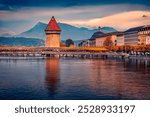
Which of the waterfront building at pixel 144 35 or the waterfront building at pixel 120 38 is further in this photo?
the waterfront building at pixel 120 38

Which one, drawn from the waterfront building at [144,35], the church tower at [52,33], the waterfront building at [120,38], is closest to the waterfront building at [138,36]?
the waterfront building at [144,35]

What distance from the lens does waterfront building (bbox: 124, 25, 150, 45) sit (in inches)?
1745

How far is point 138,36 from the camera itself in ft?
154

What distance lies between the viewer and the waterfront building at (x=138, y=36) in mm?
44312

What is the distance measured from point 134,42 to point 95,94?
3978 cm

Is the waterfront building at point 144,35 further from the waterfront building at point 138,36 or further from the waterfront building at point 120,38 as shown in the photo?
the waterfront building at point 120,38

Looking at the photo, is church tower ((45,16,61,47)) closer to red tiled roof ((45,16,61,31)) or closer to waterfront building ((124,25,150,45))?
red tiled roof ((45,16,61,31))

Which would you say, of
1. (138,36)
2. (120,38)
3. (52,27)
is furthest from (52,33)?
(138,36)

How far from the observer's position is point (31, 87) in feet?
36.5

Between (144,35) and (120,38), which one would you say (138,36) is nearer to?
(144,35)

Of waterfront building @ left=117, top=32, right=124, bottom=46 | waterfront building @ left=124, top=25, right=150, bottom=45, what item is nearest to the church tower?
waterfront building @ left=117, top=32, right=124, bottom=46

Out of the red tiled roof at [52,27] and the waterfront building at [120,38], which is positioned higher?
the red tiled roof at [52,27]

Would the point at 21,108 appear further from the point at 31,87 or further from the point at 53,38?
the point at 53,38

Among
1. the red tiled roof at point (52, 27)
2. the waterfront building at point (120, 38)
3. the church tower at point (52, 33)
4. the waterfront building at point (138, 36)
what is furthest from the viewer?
the waterfront building at point (120, 38)
